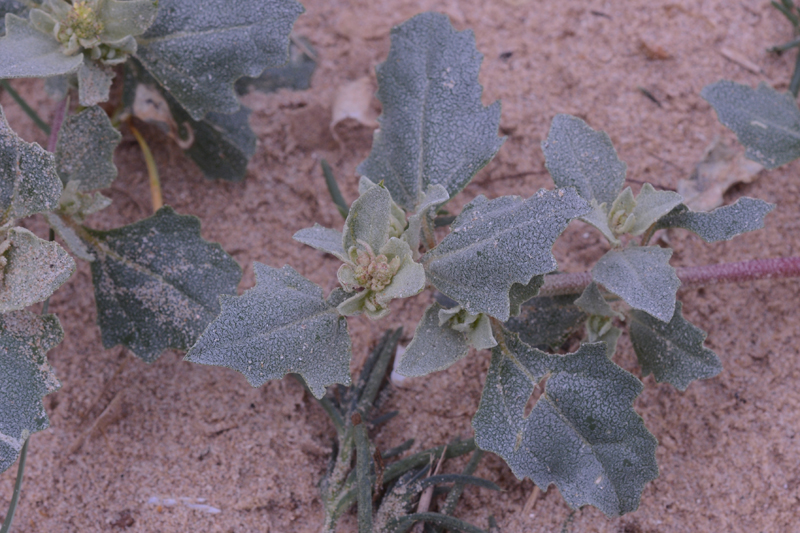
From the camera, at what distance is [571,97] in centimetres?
247

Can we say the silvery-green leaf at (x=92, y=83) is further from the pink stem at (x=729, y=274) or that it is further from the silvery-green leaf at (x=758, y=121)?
the silvery-green leaf at (x=758, y=121)

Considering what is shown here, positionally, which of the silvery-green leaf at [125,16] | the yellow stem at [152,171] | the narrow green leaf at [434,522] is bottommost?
the narrow green leaf at [434,522]

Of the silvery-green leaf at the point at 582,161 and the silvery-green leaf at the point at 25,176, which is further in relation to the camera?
the silvery-green leaf at the point at 582,161

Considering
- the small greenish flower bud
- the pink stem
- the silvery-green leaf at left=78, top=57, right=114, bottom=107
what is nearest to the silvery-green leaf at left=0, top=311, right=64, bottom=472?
the silvery-green leaf at left=78, top=57, right=114, bottom=107

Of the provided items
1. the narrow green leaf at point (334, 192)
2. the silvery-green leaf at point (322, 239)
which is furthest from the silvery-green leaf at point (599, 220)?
the narrow green leaf at point (334, 192)

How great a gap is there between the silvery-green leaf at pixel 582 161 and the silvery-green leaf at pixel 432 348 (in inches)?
19.6

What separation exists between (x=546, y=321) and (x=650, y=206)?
432mm

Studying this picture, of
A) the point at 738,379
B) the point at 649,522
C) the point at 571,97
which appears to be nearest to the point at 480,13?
the point at 571,97

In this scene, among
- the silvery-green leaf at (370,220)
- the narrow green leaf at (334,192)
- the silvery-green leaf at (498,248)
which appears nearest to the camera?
the silvery-green leaf at (498,248)

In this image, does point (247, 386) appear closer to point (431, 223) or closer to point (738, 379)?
point (431, 223)

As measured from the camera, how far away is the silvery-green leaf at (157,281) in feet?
6.31

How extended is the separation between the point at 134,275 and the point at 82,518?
69cm

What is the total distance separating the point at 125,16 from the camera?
1.89 m

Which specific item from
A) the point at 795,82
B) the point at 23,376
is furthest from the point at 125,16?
the point at 795,82
